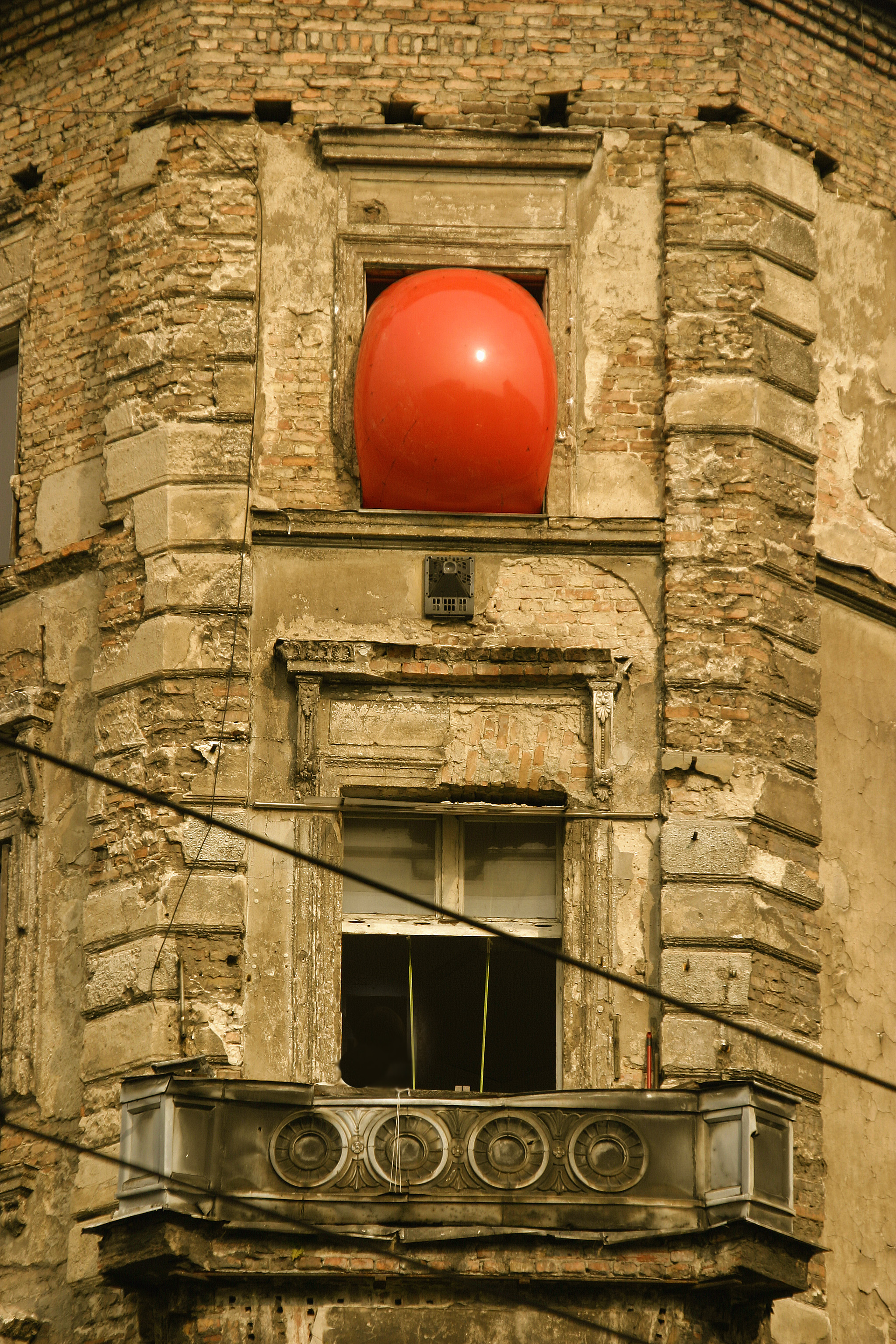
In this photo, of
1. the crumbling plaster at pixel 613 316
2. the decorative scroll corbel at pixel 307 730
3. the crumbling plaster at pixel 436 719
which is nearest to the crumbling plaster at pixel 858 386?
the crumbling plaster at pixel 613 316

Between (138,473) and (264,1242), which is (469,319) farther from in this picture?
(264,1242)

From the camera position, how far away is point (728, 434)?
41.9ft

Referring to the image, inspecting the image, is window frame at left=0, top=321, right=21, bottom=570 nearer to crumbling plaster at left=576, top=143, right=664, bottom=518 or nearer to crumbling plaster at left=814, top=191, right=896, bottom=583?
crumbling plaster at left=576, top=143, right=664, bottom=518

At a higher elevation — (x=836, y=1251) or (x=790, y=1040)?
(x=790, y=1040)

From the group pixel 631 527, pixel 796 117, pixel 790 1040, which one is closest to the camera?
pixel 790 1040

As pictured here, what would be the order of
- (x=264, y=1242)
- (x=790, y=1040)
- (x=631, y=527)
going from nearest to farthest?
(x=264, y=1242), (x=790, y=1040), (x=631, y=527)

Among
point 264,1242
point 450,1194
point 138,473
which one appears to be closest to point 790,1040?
point 450,1194

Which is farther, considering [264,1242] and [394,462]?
[394,462]

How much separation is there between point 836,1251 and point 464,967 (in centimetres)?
254

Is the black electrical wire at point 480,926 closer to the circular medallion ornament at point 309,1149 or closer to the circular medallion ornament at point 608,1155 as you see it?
the circular medallion ornament at point 608,1155

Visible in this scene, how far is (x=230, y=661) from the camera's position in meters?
12.4

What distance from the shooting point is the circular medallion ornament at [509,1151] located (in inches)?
442

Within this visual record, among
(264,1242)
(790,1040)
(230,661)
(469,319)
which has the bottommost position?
(264,1242)

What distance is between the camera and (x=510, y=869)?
40.6 feet
